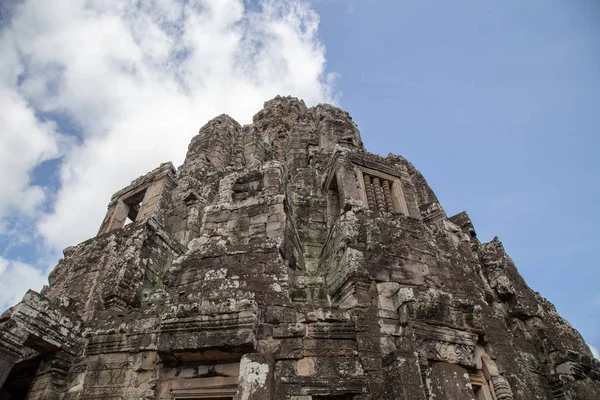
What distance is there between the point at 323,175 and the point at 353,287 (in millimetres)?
6574

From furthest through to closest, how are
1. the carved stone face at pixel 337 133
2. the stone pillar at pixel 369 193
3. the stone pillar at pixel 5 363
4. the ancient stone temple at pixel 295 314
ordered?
the carved stone face at pixel 337 133, the stone pillar at pixel 369 193, the stone pillar at pixel 5 363, the ancient stone temple at pixel 295 314

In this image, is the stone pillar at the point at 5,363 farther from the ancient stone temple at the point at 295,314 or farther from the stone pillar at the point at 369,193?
the stone pillar at the point at 369,193

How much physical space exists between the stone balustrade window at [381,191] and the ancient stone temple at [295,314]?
6 cm

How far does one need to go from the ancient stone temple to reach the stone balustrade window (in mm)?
65

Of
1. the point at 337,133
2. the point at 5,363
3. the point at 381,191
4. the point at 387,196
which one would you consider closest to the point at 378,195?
the point at 381,191

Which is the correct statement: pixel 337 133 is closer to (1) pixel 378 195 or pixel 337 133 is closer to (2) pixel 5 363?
(1) pixel 378 195

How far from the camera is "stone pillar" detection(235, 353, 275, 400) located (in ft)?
17.6

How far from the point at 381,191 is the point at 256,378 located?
302 inches

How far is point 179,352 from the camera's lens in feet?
19.6

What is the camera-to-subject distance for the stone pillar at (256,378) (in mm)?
5379

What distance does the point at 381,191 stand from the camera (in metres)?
11.8

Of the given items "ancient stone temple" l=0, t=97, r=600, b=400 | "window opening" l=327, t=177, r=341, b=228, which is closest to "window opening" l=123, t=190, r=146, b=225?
"ancient stone temple" l=0, t=97, r=600, b=400

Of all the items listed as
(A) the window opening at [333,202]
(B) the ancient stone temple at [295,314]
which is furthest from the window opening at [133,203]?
(A) the window opening at [333,202]

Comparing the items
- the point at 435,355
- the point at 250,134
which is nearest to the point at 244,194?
the point at 435,355
